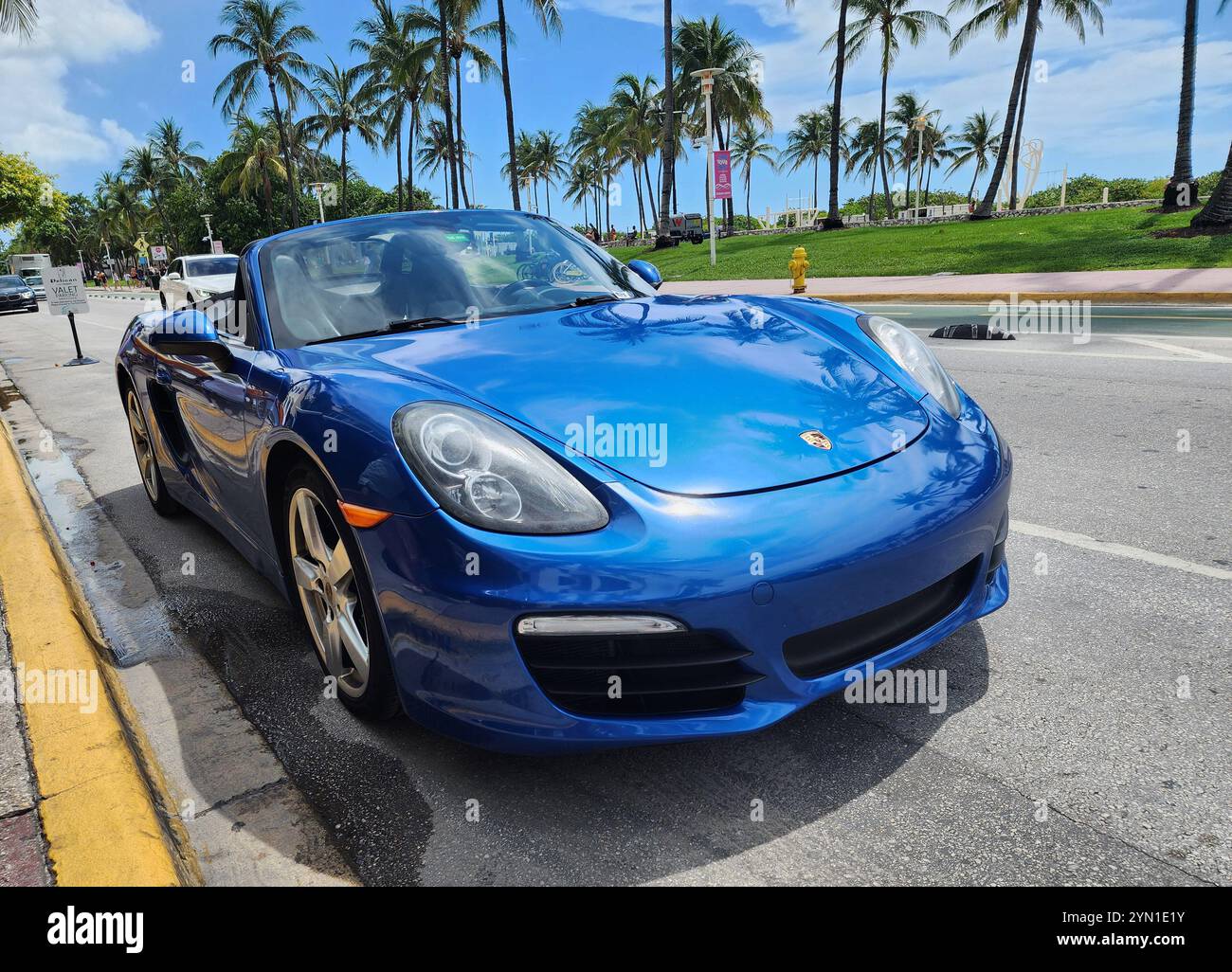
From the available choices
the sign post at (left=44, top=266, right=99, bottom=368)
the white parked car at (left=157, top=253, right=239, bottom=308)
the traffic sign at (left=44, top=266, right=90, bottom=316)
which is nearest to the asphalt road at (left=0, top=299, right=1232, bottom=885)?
the sign post at (left=44, top=266, right=99, bottom=368)

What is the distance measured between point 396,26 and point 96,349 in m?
33.2

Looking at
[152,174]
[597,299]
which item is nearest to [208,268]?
[597,299]

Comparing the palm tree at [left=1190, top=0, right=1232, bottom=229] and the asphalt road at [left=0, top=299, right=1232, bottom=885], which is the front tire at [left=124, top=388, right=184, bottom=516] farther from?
the palm tree at [left=1190, top=0, right=1232, bottom=229]

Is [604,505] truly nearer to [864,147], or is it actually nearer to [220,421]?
[220,421]

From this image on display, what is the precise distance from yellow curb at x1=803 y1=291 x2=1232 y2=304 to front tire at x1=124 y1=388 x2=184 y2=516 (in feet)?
21.8

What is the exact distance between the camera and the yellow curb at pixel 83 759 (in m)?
1.80

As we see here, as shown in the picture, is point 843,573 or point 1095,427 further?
point 1095,427

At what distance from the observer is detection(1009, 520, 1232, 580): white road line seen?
2.90 m

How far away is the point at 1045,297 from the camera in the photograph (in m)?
12.0

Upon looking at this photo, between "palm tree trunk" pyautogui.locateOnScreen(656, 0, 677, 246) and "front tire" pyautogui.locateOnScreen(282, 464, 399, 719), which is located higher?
"palm tree trunk" pyautogui.locateOnScreen(656, 0, 677, 246)

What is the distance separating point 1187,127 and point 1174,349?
17617 millimetres

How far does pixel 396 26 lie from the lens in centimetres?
4153
